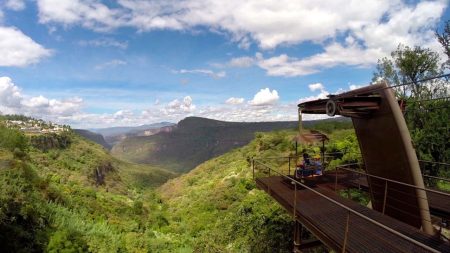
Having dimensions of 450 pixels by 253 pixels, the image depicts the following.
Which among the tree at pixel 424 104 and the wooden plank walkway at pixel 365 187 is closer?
the wooden plank walkway at pixel 365 187

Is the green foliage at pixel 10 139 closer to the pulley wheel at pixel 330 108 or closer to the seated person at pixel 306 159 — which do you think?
the seated person at pixel 306 159

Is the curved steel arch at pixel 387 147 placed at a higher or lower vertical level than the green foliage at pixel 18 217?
higher

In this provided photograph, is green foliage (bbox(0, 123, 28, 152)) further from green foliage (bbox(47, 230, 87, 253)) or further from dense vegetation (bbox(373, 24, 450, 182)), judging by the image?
dense vegetation (bbox(373, 24, 450, 182))

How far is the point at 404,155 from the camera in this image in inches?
401

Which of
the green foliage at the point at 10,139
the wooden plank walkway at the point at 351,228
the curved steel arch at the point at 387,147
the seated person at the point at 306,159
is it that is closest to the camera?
the wooden plank walkway at the point at 351,228

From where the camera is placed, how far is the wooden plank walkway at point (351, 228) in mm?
6930

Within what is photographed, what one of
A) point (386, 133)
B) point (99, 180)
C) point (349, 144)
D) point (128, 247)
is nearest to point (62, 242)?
point (128, 247)

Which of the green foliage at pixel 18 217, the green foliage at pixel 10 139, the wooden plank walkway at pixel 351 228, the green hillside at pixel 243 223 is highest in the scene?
the green foliage at pixel 10 139

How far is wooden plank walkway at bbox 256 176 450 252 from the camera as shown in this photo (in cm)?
693

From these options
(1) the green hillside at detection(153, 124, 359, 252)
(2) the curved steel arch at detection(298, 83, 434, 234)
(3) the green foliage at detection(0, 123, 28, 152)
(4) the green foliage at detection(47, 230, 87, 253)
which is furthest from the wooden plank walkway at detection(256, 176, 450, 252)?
(3) the green foliage at detection(0, 123, 28, 152)

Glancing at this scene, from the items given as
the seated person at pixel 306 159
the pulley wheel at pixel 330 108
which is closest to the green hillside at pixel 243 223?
the seated person at pixel 306 159

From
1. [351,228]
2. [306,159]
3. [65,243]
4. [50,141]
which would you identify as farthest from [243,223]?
[50,141]

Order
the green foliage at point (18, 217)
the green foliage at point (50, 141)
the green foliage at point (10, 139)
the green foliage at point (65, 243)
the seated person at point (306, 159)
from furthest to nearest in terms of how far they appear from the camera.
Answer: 1. the green foliage at point (50, 141)
2. the green foliage at point (10, 139)
3. the green foliage at point (65, 243)
4. the green foliage at point (18, 217)
5. the seated person at point (306, 159)

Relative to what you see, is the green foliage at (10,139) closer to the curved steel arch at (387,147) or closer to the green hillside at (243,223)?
the green hillside at (243,223)
